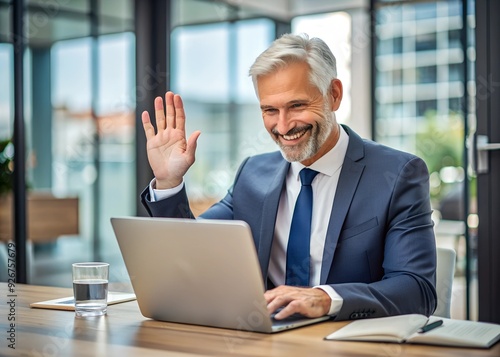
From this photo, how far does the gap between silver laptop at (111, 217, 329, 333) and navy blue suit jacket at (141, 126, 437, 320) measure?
0.35 metres

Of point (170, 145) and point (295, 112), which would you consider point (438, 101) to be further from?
point (170, 145)

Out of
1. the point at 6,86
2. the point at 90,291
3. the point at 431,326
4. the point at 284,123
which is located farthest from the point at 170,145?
the point at 6,86

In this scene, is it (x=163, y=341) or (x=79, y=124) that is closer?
(x=163, y=341)

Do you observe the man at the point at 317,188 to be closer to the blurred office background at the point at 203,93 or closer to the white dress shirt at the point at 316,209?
the white dress shirt at the point at 316,209

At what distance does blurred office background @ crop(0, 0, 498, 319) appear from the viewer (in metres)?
3.53

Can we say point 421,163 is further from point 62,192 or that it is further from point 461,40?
point 62,192

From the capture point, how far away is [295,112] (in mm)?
2047

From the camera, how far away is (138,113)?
4.18 m

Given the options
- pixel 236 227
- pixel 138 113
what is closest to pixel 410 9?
pixel 138 113

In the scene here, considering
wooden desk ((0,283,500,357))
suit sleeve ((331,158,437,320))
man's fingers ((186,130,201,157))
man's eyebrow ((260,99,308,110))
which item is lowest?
wooden desk ((0,283,500,357))

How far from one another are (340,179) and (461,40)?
1.75 meters

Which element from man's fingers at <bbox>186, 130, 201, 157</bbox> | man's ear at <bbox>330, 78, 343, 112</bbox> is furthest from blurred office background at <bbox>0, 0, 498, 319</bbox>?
man's fingers at <bbox>186, 130, 201, 157</bbox>

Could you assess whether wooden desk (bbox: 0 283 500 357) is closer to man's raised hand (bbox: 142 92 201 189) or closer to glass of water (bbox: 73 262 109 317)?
glass of water (bbox: 73 262 109 317)

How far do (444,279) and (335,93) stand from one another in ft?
2.03
